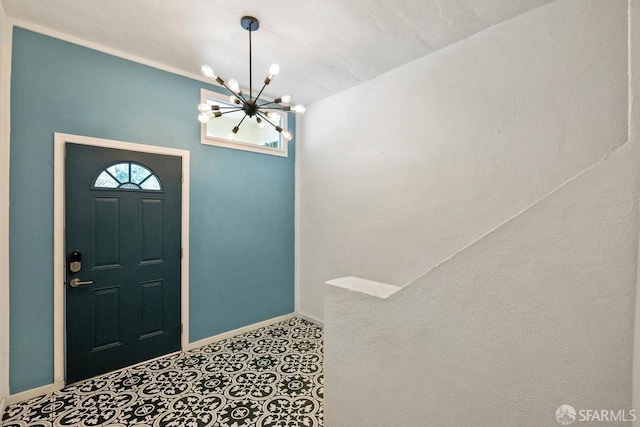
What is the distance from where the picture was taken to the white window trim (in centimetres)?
323

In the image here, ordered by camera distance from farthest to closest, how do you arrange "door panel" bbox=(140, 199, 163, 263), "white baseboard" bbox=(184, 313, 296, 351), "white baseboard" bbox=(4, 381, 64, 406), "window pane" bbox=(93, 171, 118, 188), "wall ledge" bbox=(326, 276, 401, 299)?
"white baseboard" bbox=(184, 313, 296, 351)
"door panel" bbox=(140, 199, 163, 263)
"window pane" bbox=(93, 171, 118, 188)
"white baseboard" bbox=(4, 381, 64, 406)
"wall ledge" bbox=(326, 276, 401, 299)

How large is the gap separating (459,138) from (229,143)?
257cm

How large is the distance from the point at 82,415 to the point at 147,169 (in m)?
2.13

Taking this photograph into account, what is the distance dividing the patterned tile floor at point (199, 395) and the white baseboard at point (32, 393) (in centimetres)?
5

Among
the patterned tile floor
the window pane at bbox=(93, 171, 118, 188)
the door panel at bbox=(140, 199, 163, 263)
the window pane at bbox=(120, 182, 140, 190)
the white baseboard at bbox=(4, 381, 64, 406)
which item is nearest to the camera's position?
the patterned tile floor

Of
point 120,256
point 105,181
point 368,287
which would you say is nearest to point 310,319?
point 120,256

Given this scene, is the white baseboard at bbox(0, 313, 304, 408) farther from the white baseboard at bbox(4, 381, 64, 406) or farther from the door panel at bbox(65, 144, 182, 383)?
the door panel at bbox(65, 144, 182, 383)

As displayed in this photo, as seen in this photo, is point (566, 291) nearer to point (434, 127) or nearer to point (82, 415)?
point (434, 127)

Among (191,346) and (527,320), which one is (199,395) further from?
A: (527,320)

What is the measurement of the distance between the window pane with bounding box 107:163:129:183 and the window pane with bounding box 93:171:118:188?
5cm

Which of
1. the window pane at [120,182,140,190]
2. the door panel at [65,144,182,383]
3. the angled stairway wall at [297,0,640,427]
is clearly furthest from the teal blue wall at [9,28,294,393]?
the angled stairway wall at [297,0,640,427]

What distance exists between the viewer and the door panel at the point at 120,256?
2.50 metres

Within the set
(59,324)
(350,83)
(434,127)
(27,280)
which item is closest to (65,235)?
(27,280)

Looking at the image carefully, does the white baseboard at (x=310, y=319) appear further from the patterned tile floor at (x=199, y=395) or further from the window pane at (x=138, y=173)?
the window pane at (x=138, y=173)
